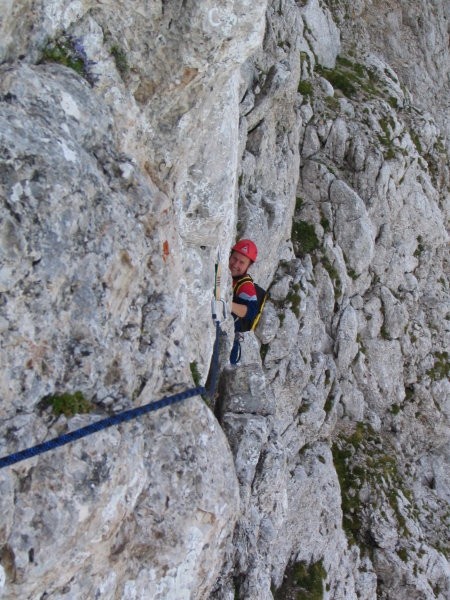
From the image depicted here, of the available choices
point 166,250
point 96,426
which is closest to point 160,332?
point 166,250

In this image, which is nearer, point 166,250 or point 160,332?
point 160,332

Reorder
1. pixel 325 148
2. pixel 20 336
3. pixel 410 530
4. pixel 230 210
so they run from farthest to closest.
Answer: pixel 325 148 < pixel 410 530 < pixel 230 210 < pixel 20 336

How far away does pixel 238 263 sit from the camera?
14117mm

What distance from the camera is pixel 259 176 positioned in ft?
71.3

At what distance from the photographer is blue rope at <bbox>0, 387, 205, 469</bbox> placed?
6215mm

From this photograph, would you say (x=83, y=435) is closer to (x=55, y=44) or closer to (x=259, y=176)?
(x=55, y=44)

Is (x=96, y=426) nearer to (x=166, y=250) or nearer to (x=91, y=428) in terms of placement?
(x=91, y=428)

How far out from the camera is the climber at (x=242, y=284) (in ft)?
46.0

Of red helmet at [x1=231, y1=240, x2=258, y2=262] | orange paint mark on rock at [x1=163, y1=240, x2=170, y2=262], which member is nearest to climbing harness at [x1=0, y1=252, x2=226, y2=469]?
orange paint mark on rock at [x1=163, y1=240, x2=170, y2=262]

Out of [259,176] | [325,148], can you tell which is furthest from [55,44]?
[325,148]

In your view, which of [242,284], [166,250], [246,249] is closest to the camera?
[166,250]

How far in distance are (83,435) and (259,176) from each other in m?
16.5

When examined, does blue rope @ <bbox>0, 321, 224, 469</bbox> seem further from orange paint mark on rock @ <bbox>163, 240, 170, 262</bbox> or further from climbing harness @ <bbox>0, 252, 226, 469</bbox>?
orange paint mark on rock @ <bbox>163, 240, 170, 262</bbox>

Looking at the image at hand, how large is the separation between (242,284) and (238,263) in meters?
0.54
